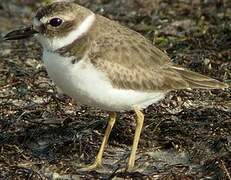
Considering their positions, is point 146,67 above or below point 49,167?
above

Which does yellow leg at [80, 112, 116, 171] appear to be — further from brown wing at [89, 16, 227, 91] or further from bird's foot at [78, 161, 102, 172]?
brown wing at [89, 16, 227, 91]

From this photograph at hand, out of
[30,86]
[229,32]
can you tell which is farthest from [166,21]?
[30,86]

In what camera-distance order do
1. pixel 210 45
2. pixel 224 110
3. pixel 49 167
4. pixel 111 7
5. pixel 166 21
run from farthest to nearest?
pixel 111 7 → pixel 166 21 → pixel 210 45 → pixel 224 110 → pixel 49 167

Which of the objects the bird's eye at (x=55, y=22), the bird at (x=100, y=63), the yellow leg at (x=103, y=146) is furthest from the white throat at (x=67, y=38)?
the yellow leg at (x=103, y=146)

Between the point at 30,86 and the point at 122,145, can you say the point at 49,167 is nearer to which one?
the point at 122,145

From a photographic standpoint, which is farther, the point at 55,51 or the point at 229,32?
the point at 229,32

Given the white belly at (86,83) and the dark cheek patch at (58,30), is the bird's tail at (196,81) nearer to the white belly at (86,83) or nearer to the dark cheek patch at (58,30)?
the white belly at (86,83)

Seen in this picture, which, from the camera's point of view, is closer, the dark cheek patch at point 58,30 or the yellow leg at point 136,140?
the dark cheek patch at point 58,30

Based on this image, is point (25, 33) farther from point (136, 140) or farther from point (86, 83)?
point (136, 140)
